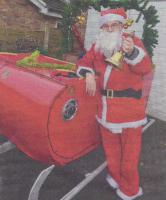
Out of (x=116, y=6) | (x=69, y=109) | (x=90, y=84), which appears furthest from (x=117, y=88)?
(x=116, y=6)

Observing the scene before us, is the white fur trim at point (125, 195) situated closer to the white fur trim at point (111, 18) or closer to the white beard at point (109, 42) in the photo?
the white beard at point (109, 42)

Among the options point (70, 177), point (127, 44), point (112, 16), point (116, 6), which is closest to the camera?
point (127, 44)

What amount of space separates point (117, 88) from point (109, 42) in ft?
1.46

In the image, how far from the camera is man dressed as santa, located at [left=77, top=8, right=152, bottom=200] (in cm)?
290

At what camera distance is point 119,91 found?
3.08m

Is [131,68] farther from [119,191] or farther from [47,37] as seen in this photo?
[47,37]

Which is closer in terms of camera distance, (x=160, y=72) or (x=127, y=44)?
(x=127, y=44)

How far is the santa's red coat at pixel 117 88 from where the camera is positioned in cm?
303

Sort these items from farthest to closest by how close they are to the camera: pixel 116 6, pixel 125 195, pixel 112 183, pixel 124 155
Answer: pixel 116 6 < pixel 112 183 < pixel 125 195 < pixel 124 155

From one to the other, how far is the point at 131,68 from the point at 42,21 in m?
5.74

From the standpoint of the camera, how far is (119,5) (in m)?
5.02

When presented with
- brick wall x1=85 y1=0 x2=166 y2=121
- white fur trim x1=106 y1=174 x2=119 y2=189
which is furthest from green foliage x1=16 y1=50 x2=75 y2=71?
brick wall x1=85 y1=0 x2=166 y2=121

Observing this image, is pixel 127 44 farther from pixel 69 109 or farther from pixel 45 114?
pixel 45 114

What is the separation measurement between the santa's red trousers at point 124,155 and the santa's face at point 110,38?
0.77 meters
